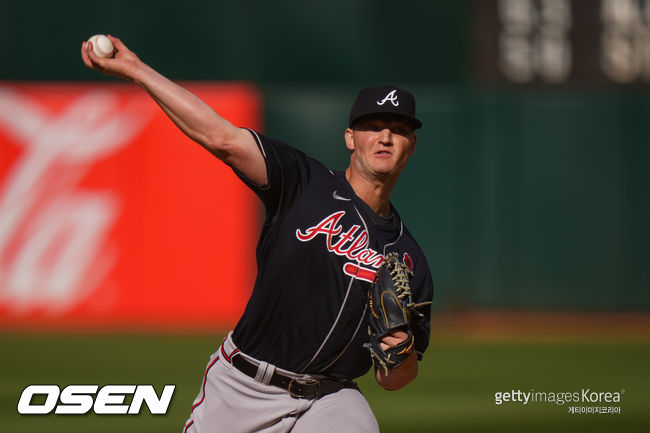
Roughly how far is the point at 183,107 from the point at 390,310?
1.08 m

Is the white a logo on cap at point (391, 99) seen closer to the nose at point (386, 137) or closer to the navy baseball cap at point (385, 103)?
the navy baseball cap at point (385, 103)

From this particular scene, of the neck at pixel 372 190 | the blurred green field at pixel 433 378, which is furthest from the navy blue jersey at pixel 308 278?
the blurred green field at pixel 433 378

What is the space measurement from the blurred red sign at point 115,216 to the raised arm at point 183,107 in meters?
8.16

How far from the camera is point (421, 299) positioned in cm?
369

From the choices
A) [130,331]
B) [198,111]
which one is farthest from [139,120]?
[198,111]

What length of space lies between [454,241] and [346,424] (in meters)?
8.70

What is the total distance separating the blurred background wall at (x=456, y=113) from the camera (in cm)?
1177

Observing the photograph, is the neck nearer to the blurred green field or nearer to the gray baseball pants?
the gray baseball pants

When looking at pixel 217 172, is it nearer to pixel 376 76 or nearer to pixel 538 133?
pixel 376 76

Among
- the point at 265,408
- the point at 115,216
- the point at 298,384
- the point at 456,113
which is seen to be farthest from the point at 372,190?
the point at 456,113

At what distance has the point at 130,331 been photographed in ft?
35.4

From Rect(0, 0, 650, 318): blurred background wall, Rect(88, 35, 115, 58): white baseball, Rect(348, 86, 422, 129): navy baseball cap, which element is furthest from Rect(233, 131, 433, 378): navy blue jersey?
Rect(0, 0, 650, 318): blurred background wall

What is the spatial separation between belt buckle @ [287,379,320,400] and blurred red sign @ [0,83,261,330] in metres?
7.80

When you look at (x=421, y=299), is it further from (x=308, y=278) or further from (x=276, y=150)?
(x=276, y=150)
